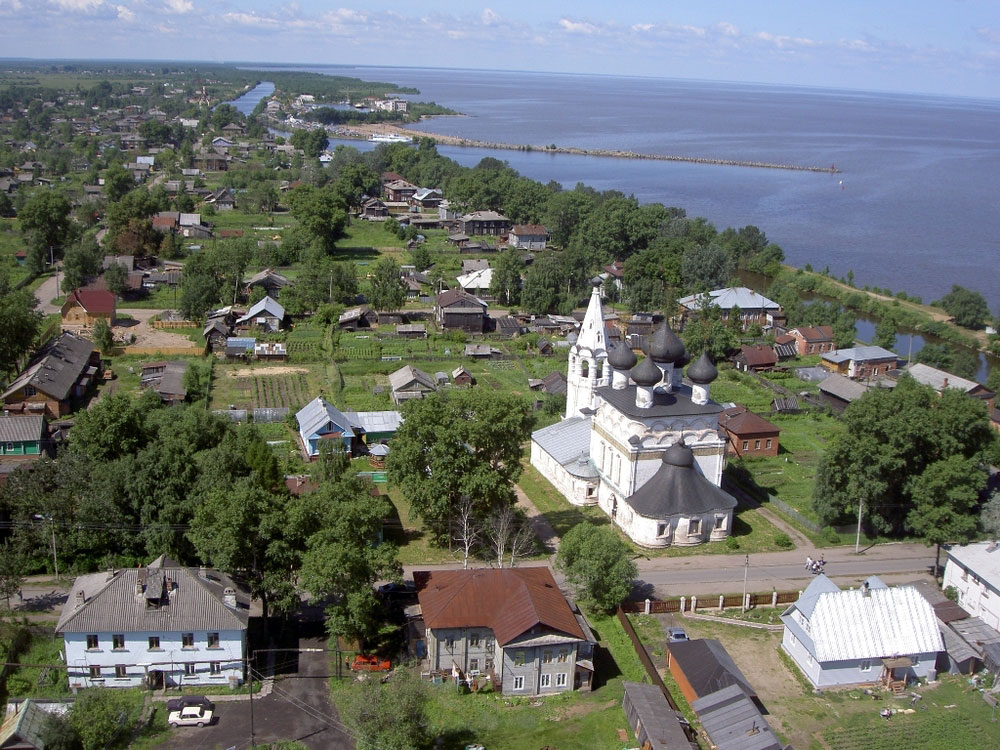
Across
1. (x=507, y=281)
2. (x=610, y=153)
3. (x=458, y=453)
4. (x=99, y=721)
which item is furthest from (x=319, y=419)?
(x=610, y=153)

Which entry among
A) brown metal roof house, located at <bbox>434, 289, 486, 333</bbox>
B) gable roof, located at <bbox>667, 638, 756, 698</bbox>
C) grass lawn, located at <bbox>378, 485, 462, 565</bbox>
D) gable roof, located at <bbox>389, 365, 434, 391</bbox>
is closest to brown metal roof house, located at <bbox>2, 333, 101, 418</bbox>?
gable roof, located at <bbox>389, 365, 434, 391</bbox>

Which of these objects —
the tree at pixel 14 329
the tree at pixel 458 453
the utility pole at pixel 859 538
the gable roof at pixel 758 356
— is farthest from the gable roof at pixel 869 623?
the tree at pixel 14 329

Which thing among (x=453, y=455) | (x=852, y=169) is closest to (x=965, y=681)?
(x=453, y=455)

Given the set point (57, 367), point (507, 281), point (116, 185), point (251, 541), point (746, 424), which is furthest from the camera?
point (116, 185)

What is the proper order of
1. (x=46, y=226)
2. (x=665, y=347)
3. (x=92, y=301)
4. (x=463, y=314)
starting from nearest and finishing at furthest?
(x=665, y=347) → (x=92, y=301) → (x=463, y=314) → (x=46, y=226)

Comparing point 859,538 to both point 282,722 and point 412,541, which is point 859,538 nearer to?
point 412,541

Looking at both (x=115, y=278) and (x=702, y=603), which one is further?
(x=115, y=278)
